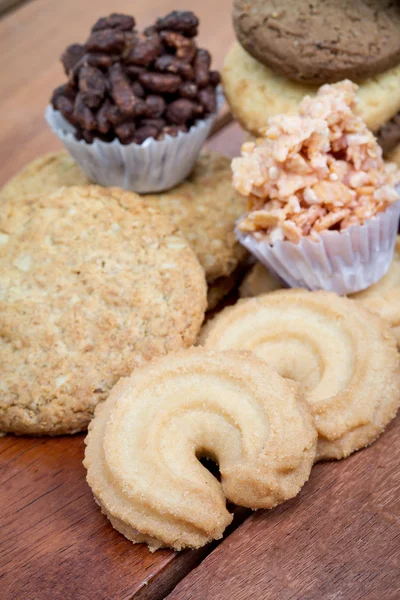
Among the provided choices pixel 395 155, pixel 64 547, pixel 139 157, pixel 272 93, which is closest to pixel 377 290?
pixel 395 155

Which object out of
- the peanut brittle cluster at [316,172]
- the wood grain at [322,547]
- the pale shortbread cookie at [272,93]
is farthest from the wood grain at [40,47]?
the wood grain at [322,547]

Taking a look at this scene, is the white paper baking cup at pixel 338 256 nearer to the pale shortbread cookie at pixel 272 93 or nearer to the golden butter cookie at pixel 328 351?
the golden butter cookie at pixel 328 351

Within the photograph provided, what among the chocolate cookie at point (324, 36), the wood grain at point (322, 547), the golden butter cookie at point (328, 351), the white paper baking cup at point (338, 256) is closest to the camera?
the wood grain at point (322, 547)

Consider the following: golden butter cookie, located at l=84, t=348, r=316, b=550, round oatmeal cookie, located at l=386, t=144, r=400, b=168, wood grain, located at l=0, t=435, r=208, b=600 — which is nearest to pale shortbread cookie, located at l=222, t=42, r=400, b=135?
round oatmeal cookie, located at l=386, t=144, r=400, b=168

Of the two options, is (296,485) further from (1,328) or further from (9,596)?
(1,328)

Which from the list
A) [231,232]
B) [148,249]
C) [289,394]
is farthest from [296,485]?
[231,232]
